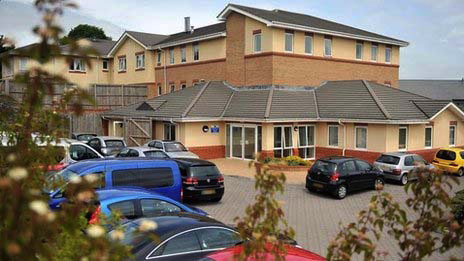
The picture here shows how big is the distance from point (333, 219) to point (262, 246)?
1254 cm

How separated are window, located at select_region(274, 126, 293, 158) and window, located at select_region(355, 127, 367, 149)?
12.6 ft

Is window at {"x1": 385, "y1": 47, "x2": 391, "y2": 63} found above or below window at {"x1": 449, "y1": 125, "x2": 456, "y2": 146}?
above

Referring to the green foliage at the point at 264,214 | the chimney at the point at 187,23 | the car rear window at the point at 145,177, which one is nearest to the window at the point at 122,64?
the chimney at the point at 187,23

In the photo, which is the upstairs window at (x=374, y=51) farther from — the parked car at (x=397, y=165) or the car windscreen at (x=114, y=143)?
the car windscreen at (x=114, y=143)

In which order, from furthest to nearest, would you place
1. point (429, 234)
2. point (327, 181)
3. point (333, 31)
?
point (333, 31)
point (327, 181)
point (429, 234)

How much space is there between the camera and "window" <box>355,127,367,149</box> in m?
26.7

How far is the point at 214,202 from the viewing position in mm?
16938

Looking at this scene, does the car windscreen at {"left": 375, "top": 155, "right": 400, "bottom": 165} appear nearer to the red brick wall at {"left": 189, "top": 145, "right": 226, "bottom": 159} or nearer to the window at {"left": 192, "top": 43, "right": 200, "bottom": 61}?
the red brick wall at {"left": 189, "top": 145, "right": 226, "bottom": 159}

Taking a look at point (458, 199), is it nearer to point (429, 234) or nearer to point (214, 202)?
point (214, 202)

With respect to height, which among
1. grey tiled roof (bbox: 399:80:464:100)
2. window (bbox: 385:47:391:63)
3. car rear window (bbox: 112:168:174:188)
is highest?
window (bbox: 385:47:391:63)

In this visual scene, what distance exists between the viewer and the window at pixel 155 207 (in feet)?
32.3

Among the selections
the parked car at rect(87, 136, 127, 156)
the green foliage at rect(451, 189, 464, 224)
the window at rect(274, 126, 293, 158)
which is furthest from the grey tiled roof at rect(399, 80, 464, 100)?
the green foliage at rect(451, 189, 464, 224)

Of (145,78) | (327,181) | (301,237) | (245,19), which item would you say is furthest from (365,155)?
(145,78)

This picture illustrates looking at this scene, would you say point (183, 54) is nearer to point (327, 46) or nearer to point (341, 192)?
point (327, 46)
